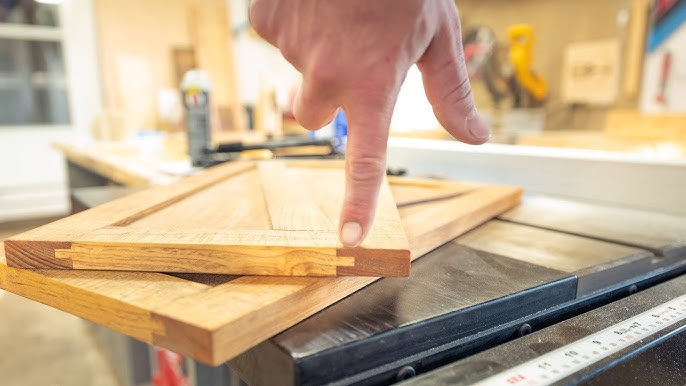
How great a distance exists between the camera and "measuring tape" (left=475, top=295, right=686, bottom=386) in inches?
16.0

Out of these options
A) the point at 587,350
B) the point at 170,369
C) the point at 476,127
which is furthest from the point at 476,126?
the point at 170,369

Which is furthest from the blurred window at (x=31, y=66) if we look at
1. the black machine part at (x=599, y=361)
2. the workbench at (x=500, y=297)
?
the black machine part at (x=599, y=361)

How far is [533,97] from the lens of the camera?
2.67 meters

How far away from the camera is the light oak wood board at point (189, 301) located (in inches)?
15.6

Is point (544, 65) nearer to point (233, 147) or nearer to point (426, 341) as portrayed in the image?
point (233, 147)

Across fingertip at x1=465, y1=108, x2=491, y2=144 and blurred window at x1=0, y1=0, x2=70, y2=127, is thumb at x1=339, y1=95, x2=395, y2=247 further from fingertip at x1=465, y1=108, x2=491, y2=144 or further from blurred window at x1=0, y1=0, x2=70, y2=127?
blurred window at x1=0, y1=0, x2=70, y2=127

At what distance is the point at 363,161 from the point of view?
386 mm

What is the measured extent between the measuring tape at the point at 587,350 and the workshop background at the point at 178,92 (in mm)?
662

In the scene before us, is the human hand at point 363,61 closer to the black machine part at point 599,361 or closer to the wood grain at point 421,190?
the black machine part at point 599,361

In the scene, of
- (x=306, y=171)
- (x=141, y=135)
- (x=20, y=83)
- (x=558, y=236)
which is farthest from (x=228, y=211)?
(x=20, y=83)

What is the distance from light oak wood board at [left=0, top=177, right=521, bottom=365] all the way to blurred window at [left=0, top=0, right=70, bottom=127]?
3.57 meters

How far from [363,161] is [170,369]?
118 cm

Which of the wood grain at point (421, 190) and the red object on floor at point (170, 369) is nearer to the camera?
the wood grain at point (421, 190)

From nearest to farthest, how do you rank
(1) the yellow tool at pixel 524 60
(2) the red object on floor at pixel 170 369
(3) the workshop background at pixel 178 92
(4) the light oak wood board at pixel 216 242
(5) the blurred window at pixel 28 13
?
(4) the light oak wood board at pixel 216 242, (2) the red object on floor at pixel 170 369, (3) the workshop background at pixel 178 92, (1) the yellow tool at pixel 524 60, (5) the blurred window at pixel 28 13
